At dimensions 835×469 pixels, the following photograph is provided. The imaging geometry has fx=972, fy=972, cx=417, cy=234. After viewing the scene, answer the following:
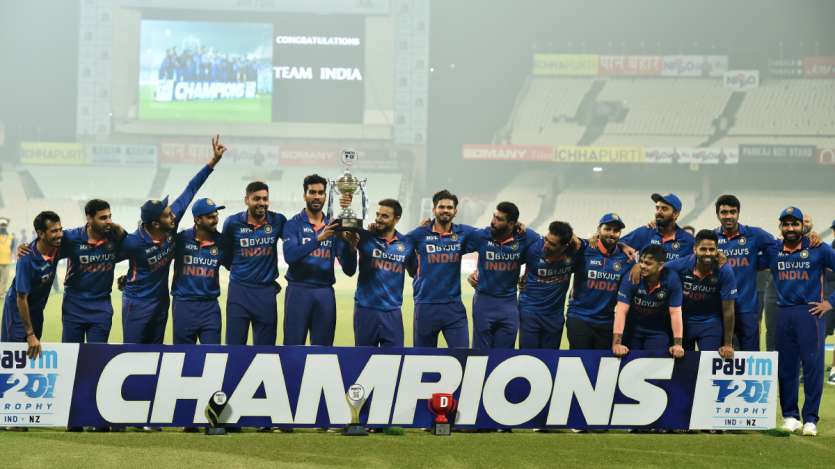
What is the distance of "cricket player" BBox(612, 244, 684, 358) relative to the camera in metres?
8.63

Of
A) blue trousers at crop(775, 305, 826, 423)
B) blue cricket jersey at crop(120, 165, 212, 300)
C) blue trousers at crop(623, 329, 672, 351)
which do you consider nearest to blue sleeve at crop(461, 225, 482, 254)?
blue trousers at crop(623, 329, 672, 351)

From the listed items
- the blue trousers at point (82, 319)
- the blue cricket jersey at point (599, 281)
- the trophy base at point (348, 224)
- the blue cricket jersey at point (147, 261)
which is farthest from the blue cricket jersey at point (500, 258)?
the blue trousers at point (82, 319)

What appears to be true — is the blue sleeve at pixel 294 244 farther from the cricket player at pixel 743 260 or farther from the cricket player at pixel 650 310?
the cricket player at pixel 743 260

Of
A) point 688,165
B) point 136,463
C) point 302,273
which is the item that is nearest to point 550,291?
point 302,273

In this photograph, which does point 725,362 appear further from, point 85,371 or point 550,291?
point 85,371

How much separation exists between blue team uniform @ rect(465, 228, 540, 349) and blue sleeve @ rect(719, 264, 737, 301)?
1762 millimetres

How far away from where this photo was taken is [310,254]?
923 cm

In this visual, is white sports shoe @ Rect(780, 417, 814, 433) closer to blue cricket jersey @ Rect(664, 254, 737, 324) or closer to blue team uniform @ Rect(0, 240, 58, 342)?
blue cricket jersey @ Rect(664, 254, 737, 324)

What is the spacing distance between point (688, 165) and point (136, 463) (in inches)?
2003

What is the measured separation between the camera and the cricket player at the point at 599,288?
9227 mm

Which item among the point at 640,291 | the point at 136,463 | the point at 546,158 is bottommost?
the point at 136,463

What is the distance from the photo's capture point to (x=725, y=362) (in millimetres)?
8656

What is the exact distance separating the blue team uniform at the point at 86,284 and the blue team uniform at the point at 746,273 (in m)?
5.76

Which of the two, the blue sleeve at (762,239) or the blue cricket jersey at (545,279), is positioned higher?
the blue sleeve at (762,239)
